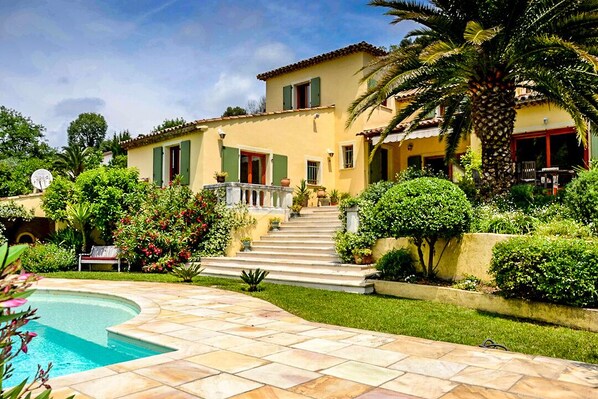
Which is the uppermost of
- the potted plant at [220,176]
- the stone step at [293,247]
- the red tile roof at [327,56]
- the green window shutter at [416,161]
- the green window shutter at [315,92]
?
the red tile roof at [327,56]

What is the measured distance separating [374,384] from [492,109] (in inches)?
383

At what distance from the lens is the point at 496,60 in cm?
1135

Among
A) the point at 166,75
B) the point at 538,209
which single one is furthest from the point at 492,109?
the point at 166,75

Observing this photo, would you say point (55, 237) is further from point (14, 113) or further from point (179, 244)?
point (14, 113)

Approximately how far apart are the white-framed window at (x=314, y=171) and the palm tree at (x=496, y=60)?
957 cm

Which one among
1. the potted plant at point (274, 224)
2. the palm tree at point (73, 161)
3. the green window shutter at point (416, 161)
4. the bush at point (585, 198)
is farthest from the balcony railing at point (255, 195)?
the palm tree at point (73, 161)

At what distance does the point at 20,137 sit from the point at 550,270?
5458 centimetres

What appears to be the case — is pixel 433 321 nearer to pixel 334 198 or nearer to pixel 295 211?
pixel 295 211

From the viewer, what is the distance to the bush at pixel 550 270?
783cm

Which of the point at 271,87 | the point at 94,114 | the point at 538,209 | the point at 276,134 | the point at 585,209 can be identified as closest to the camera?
the point at 585,209

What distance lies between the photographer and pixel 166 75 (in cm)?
1869

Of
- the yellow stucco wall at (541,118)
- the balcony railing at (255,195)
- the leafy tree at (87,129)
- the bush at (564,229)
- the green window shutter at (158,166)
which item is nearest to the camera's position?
the bush at (564,229)

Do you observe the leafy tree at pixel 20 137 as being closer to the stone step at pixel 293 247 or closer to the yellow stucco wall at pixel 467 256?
the stone step at pixel 293 247

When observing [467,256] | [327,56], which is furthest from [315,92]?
[467,256]
